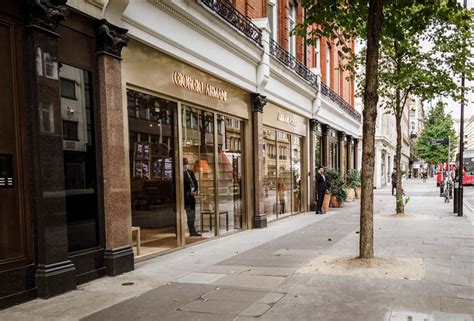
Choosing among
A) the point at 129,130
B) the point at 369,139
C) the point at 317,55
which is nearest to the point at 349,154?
the point at 317,55

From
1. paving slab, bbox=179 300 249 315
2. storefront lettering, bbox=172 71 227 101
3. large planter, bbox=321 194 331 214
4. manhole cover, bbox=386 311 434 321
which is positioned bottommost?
large planter, bbox=321 194 331 214

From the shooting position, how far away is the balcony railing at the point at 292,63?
14.4m

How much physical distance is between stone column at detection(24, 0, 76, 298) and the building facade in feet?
0.06

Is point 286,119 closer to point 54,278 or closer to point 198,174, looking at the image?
point 198,174

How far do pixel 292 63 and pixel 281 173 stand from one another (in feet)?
13.7

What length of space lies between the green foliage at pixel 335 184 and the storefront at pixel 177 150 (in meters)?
7.86

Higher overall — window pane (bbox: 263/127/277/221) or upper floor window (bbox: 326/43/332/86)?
upper floor window (bbox: 326/43/332/86)

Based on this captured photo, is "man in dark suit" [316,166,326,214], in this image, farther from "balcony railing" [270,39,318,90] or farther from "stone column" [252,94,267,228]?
"stone column" [252,94,267,228]

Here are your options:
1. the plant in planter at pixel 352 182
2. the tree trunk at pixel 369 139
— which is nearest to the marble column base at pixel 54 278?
the tree trunk at pixel 369 139

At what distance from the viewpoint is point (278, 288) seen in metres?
5.94

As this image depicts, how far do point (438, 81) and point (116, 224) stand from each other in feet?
38.0

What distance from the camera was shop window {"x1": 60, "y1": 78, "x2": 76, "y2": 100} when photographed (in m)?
6.29

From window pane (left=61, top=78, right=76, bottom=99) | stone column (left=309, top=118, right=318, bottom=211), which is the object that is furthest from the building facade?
stone column (left=309, top=118, right=318, bottom=211)

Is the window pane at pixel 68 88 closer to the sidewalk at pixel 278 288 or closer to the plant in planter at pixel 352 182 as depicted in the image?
the sidewalk at pixel 278 288
